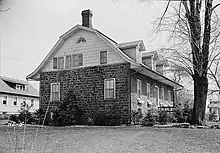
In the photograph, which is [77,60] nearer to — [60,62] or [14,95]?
[60,62]

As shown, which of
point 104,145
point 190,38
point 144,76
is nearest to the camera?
point 104,145

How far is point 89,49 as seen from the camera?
20.3 meters

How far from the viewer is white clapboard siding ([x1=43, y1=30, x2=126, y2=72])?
19.5 metres

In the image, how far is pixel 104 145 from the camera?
8539mm

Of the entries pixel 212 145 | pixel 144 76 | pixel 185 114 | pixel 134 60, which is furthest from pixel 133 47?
pixel 212 145

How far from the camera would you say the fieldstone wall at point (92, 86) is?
60.9 ft

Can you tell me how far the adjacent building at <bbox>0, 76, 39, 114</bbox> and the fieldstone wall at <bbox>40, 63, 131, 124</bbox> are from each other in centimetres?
1231

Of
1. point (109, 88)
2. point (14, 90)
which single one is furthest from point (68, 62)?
point (14, 90)

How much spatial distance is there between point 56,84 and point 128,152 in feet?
48.9

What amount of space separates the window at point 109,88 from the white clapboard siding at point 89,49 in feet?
4.20

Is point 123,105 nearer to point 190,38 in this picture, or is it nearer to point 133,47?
point 133,47

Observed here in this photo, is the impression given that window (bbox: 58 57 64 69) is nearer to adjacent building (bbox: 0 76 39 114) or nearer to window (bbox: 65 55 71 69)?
window (bbox: 65 55 71 69)

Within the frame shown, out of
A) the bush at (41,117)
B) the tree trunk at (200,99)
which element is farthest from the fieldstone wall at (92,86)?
the tree trunk at (200,99)

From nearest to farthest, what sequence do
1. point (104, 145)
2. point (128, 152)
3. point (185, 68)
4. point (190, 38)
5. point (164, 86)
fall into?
point (128, 152)
point (104, 145)
point (190, 38)
point (185, 68)
point (164, 86)
